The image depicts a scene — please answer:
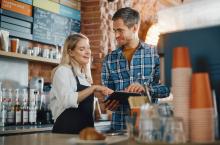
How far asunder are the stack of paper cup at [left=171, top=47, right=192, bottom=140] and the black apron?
1459mm

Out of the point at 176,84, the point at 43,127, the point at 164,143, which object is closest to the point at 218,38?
the point at 176,84

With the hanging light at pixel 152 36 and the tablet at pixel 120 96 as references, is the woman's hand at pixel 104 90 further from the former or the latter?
the hanging light at pixel 152 36

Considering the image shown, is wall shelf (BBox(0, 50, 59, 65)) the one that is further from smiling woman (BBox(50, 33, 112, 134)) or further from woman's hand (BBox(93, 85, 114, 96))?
woman's hand (BBox(93, 85, 114, 96))

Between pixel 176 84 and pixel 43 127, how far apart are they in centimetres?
239

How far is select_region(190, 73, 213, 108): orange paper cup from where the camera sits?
3.62 ft

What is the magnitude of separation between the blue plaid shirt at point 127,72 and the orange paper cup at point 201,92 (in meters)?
1.46

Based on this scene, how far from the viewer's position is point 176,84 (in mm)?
1150

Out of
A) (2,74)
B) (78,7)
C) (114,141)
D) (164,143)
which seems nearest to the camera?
(164,143)

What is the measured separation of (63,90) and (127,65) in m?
0.58

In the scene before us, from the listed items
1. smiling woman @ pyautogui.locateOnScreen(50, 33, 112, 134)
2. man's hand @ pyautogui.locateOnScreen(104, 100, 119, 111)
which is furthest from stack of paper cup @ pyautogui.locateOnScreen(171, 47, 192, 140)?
smiling woman @ pyautogui.locateOnScreen(50, 33, 112, 134)

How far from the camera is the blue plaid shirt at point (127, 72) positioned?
8.59 feet

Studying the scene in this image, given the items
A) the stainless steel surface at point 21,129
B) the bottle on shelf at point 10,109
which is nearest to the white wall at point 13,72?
the bottle on shelf at point 10,109

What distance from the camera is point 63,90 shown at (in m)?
2.33

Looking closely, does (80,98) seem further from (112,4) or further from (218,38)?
→ (112,4)
